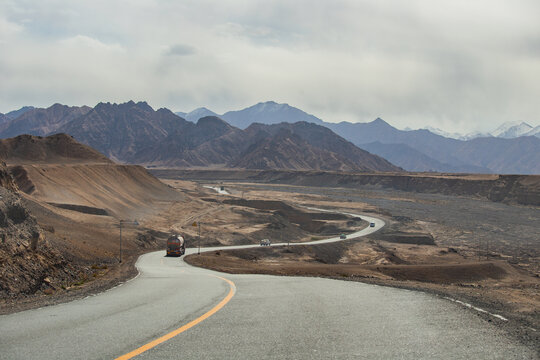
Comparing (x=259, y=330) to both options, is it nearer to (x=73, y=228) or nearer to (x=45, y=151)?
(x=73, y=228)

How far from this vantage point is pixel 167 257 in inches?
1961

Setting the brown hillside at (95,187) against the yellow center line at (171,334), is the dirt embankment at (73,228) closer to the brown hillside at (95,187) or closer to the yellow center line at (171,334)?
the brown hillside at (95,187)

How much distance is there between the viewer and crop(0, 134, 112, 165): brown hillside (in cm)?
11509

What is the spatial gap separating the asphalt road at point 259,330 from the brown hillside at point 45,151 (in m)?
117

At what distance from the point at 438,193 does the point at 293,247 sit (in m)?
133

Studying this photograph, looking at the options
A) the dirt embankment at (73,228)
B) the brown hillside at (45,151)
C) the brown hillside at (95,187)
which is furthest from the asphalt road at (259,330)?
the brown hillside at (45,151)

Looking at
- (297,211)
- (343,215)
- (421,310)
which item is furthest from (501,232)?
(421,310)

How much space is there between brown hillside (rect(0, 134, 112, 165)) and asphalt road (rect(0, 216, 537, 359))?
117114 millimetres

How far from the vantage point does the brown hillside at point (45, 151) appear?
4531 inches

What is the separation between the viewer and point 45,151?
122 meters

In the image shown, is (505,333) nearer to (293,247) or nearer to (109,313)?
(109,313)

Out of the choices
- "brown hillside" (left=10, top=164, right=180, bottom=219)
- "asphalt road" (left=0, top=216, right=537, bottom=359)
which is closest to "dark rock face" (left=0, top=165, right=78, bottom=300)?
"asphalt road" (left=0, top=216, right=537, bottom=359)

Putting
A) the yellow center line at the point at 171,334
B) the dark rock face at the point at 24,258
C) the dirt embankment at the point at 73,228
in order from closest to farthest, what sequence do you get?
the yellow center line at the point at 171,334, the dark rock face at the point at 24,258, the dirt embankment at the point at 73,228

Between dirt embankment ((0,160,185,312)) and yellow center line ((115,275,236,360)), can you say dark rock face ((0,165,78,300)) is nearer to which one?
dirt embankment ((0,160,185,312))
